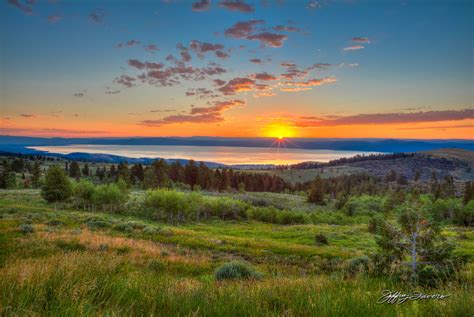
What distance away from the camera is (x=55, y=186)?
67.4m

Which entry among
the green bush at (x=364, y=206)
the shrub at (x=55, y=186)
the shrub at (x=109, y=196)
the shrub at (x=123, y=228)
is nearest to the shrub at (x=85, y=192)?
the shrub at (x=109, y=196)

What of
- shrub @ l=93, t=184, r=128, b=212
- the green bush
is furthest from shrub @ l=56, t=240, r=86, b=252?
the green bush

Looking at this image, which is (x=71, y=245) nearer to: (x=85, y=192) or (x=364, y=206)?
(x=85, y=192)

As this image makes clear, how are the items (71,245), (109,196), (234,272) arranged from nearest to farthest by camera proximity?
(234,272)
(71,245)
(109,196)

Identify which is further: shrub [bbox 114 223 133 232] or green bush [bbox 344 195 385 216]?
green bush [bbox 344 195 385 216]

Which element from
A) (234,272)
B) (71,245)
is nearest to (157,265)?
(234,272)

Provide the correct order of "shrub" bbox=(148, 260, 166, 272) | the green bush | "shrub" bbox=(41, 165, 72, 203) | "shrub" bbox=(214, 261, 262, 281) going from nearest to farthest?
"shrub" bbox=(214, 261, 262, 281) < "shrub" bbox=(148, 260, 166, 272) < "shrub" bbox=(41, 165, 72, 203) < the green bush

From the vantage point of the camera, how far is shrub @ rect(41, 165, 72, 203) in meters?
66.9

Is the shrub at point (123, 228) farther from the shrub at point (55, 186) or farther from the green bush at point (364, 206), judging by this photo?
the green bush at point (364, 206)

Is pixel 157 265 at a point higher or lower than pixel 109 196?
higher

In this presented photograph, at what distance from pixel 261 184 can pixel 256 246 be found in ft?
430

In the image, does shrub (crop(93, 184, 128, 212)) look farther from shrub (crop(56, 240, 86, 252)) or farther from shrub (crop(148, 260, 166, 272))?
shrub (crop(148, 260, 166, 272))

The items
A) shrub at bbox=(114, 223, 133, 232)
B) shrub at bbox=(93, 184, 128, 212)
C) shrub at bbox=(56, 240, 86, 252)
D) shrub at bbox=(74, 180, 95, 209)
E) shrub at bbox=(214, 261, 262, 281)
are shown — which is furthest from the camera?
shrub at bbox=(74, 180, 95, 209)

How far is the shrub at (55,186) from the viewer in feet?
219
